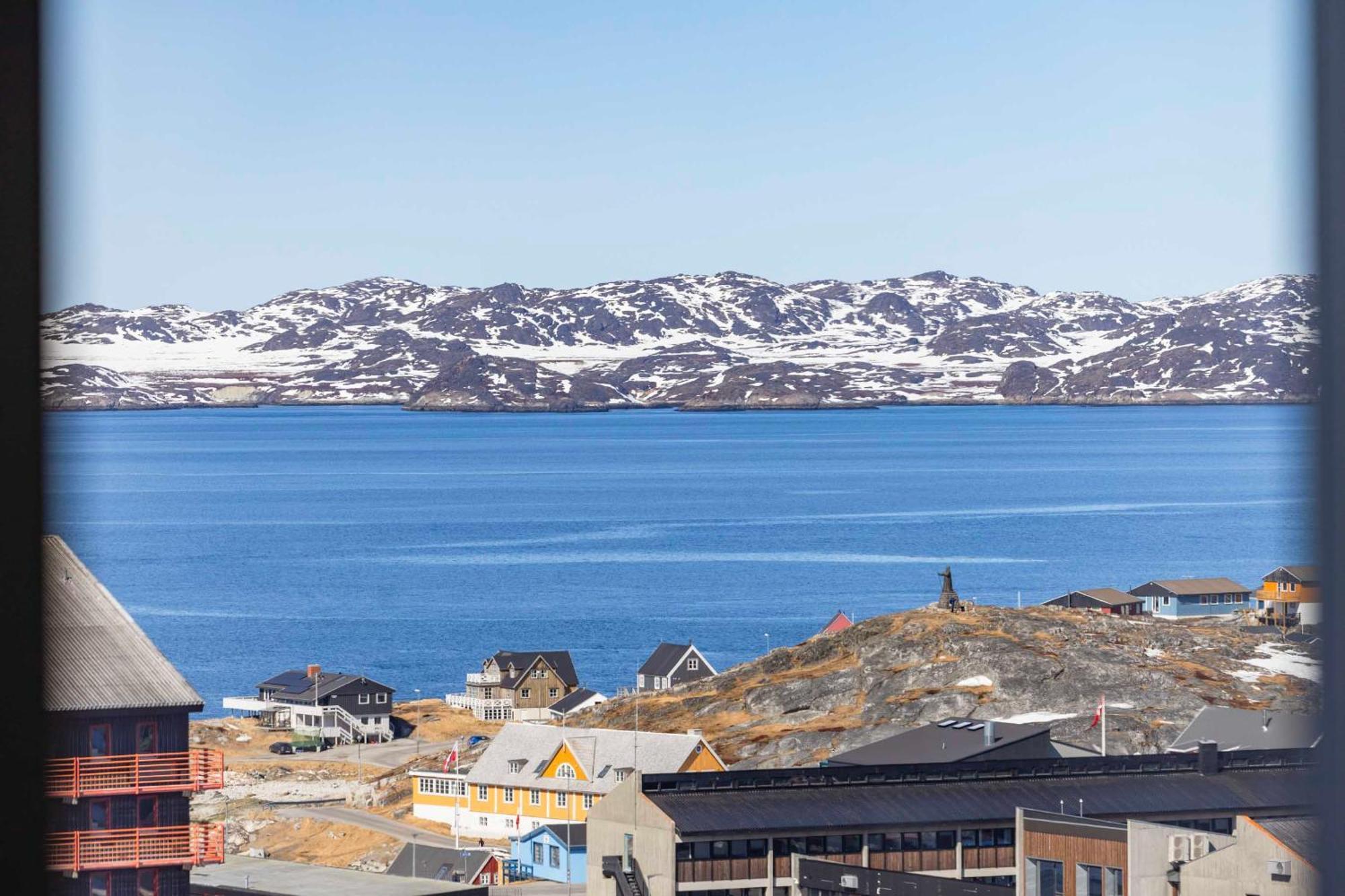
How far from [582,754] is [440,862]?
4.66 meters

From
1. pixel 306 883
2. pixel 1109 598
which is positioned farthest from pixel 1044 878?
pixel 1109 598

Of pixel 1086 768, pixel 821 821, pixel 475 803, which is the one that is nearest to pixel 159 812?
pixel 821 821

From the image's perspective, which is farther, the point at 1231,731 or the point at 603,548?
the point at 603,548

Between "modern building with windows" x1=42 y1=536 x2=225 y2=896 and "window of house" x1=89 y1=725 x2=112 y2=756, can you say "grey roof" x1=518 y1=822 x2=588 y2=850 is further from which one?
"window of house" x1=89 y1=725 x2=112 y2=756

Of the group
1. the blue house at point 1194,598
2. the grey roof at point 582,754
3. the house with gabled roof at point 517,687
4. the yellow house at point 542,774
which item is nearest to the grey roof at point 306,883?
the grey roof at point 582,754

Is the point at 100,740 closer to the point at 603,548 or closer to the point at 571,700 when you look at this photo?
the point at 571,700

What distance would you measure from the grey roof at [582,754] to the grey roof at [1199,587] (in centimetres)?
3585

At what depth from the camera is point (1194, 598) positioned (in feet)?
202

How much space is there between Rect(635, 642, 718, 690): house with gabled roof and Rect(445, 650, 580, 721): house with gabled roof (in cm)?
217

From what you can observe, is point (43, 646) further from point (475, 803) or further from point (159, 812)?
point (475, 803)

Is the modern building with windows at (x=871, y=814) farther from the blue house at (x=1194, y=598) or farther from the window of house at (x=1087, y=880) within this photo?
the blue house at (x=1194, y=598)

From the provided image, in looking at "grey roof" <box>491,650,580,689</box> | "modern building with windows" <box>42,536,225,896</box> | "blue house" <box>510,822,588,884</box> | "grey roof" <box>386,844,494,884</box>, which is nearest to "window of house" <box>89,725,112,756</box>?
"modern building with windows" <box>42,536,225,896</box>

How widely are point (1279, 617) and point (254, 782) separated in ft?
95.8

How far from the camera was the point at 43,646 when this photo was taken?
51.6 inches
